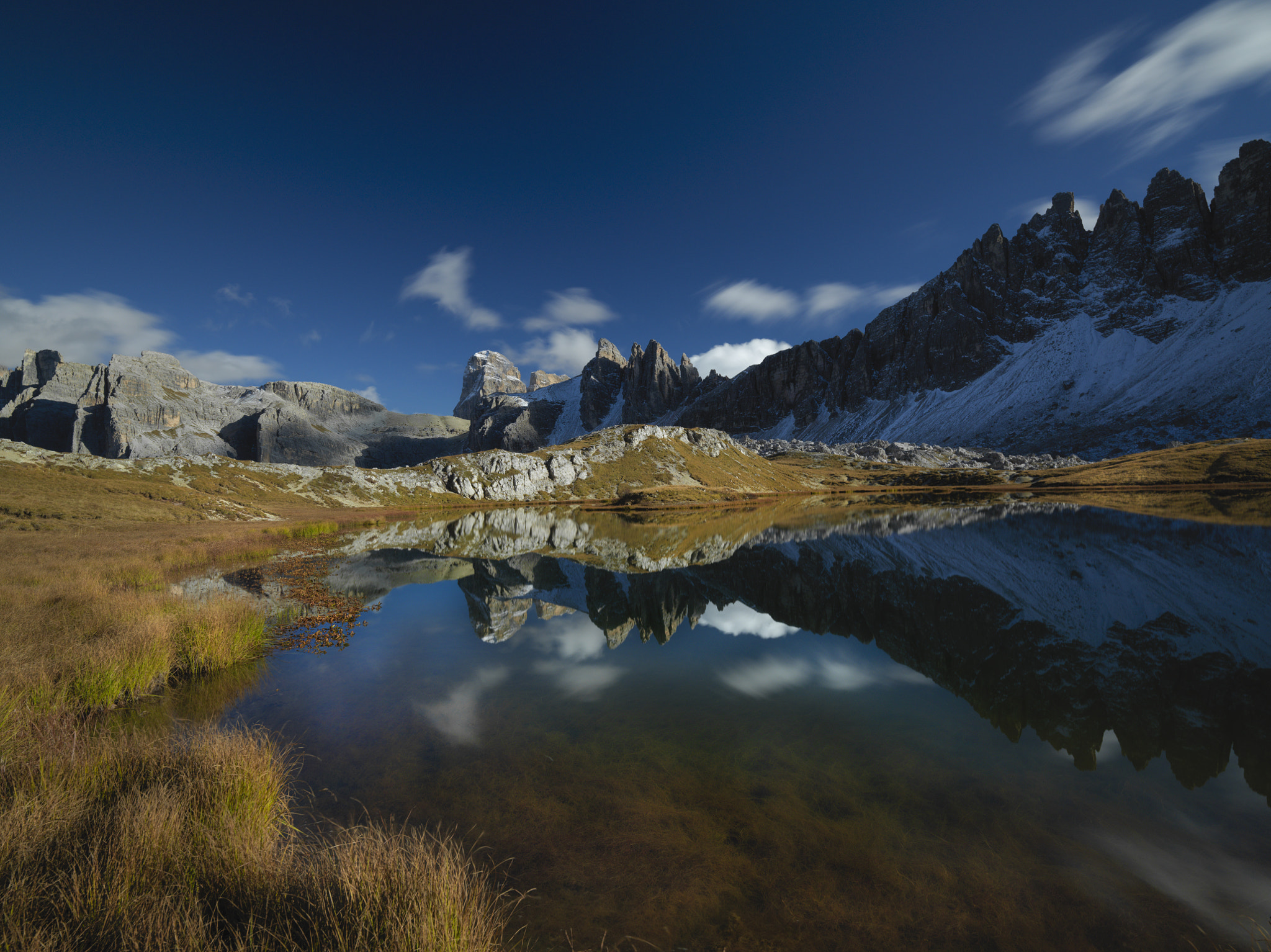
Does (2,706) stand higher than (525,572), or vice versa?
(2,706)

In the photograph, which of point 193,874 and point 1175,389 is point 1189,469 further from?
point 193,874

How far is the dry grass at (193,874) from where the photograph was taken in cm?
438

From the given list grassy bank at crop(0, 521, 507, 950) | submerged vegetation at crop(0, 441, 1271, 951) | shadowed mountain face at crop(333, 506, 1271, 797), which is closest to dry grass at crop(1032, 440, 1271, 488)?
shadowed mountain face at crop(333, 506, 1271, 797)

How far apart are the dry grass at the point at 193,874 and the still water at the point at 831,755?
81.9 inches

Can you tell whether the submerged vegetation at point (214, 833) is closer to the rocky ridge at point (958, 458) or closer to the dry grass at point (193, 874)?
the dry grass at point (193, 874)

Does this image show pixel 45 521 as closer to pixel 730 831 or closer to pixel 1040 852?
pixel 730 831

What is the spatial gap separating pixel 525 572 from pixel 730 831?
96.8 feet

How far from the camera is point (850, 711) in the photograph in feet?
42.4

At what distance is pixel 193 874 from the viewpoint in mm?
5297

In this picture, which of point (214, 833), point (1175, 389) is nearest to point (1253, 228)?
point (1175, 389)

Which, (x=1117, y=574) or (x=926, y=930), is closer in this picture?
(x=926, y=930)

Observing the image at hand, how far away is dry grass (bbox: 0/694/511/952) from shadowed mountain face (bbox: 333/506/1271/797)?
512 inches

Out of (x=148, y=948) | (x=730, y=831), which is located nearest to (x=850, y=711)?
(x=730, y=831)

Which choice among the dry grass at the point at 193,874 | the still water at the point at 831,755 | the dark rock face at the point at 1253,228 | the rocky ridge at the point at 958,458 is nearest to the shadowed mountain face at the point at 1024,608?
the still water at the point at 831,755
